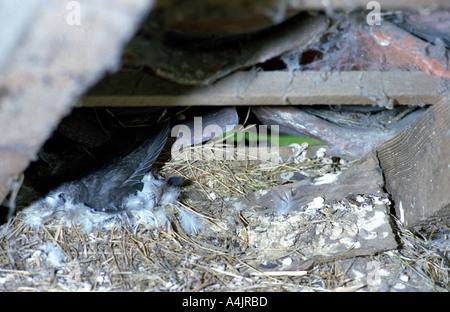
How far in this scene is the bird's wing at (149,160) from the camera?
5.84ft

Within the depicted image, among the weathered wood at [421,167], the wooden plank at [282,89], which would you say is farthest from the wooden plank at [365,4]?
the weathered wood at [421,167]

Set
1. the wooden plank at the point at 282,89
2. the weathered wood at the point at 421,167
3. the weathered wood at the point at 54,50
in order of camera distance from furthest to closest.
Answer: the weathered wood at the point at 421,167
the wooden plank at the point at 282,89
the weathered wood at the point at 54,50

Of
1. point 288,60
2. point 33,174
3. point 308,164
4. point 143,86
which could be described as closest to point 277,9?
point 288,60

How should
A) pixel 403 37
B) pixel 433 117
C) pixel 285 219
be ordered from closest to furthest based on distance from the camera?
pixel 403 37 < pixel 433 117 < pixel 285 219

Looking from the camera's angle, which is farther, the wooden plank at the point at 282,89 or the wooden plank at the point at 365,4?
the wooden plank at the point at 282,89

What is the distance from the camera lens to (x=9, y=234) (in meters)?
1.55

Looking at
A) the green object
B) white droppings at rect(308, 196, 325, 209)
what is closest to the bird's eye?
the green object

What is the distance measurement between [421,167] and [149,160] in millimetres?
1048

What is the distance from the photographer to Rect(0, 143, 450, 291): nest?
1.39 meters

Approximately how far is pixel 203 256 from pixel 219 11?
2.88ft

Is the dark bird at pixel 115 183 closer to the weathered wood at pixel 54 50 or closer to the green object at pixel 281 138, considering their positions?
the green object at pixel 281 138

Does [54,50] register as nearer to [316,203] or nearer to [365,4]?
[365,4]

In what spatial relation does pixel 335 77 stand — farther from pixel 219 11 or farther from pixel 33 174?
pixel 33 174

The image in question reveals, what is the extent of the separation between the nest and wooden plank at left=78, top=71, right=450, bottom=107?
0.55 meters
